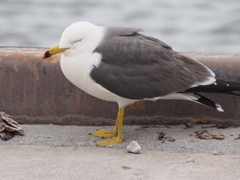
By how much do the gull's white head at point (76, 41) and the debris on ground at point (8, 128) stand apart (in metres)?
0.61

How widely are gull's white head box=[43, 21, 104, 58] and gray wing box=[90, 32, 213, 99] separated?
Answer: 3.4 inches

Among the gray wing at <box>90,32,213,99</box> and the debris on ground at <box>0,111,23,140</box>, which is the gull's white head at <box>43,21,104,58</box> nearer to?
the gray wing at <box>90,32,213,99</box>

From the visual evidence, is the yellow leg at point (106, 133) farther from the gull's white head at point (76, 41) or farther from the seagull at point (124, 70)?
the gull's white head at point (76, 41)

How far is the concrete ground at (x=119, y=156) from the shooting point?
11.1ft

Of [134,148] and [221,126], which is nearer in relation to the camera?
[134,148]

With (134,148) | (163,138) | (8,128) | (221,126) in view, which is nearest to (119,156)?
(134,148)

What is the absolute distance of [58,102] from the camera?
465 centimetres

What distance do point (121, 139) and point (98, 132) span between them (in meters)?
0.25

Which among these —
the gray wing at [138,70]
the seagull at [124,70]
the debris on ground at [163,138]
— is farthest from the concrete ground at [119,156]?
the gray wing at [138,70]

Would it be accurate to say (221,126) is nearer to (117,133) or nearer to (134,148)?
(117,133)

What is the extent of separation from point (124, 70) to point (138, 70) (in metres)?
0.12

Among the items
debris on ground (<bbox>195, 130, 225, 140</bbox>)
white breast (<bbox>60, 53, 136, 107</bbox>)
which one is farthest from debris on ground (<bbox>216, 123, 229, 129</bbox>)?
white breast (<bbox>60, 53, 136, 107</bbox>)

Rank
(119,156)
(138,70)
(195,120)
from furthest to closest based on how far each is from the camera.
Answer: (195,120), (138,70), (119,156)

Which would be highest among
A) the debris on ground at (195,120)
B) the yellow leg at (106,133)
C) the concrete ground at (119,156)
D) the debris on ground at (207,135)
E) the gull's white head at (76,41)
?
the gull's white head at (76,41)
